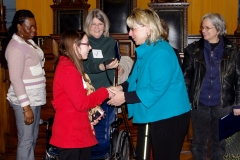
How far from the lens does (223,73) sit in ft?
9.39

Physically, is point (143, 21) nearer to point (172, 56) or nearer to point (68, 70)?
point (172, 56)

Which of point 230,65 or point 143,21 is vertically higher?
point 143,21

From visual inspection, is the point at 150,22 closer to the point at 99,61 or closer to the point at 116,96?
the point at 116,96

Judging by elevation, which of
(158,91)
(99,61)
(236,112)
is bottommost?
(236,112)

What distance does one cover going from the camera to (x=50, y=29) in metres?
5.97

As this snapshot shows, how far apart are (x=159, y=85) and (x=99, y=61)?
3.64ft

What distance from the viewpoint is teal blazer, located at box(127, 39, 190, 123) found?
195cm

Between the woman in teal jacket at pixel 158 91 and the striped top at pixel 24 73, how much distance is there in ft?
2.98

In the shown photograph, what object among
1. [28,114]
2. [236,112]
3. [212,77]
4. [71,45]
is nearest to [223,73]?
[212,77]

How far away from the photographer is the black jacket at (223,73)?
9.42 feet

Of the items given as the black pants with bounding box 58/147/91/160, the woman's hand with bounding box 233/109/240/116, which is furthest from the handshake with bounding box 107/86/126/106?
the woman's hand with bounding box 233/109/240/116

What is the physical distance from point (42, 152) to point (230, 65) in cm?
207

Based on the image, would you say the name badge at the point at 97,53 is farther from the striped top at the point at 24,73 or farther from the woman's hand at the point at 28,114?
the woman's hand at the point at 28,114

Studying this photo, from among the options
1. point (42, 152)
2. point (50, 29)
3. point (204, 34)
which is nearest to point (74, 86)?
point (204, 34)
